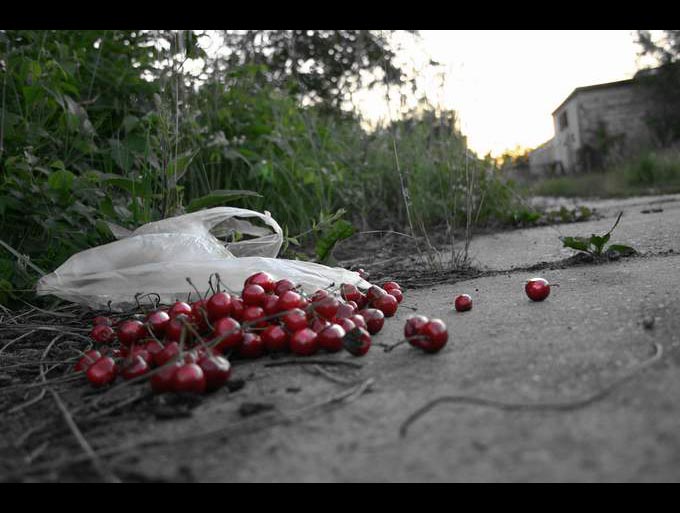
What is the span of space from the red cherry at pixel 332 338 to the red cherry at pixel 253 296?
0.29 metres

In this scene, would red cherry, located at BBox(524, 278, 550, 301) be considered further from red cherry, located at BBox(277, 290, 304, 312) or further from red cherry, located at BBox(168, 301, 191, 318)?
red cherry, located at BBox(168, 301, 191, 318)

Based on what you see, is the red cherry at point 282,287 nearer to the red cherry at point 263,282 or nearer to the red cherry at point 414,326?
the red cherry at point 263,282

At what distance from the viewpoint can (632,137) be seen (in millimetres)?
19219

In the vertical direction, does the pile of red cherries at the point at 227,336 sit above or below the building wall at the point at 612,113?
below

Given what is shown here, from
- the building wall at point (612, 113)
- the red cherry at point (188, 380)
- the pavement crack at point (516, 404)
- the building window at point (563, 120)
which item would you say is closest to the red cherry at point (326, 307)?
the red cherry at point (188, 380)

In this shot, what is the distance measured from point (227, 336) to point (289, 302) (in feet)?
0.68

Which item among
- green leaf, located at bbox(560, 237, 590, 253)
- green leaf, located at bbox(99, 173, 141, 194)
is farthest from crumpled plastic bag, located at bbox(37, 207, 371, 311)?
green leaf, located at bbox(560, 237, 590, 253)

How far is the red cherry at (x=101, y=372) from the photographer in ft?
3.91

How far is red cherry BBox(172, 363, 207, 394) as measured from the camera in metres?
1.04

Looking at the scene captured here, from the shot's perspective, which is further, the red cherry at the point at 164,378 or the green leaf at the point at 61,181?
the green leaf at the point at 61,181

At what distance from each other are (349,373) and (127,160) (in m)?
1.97
